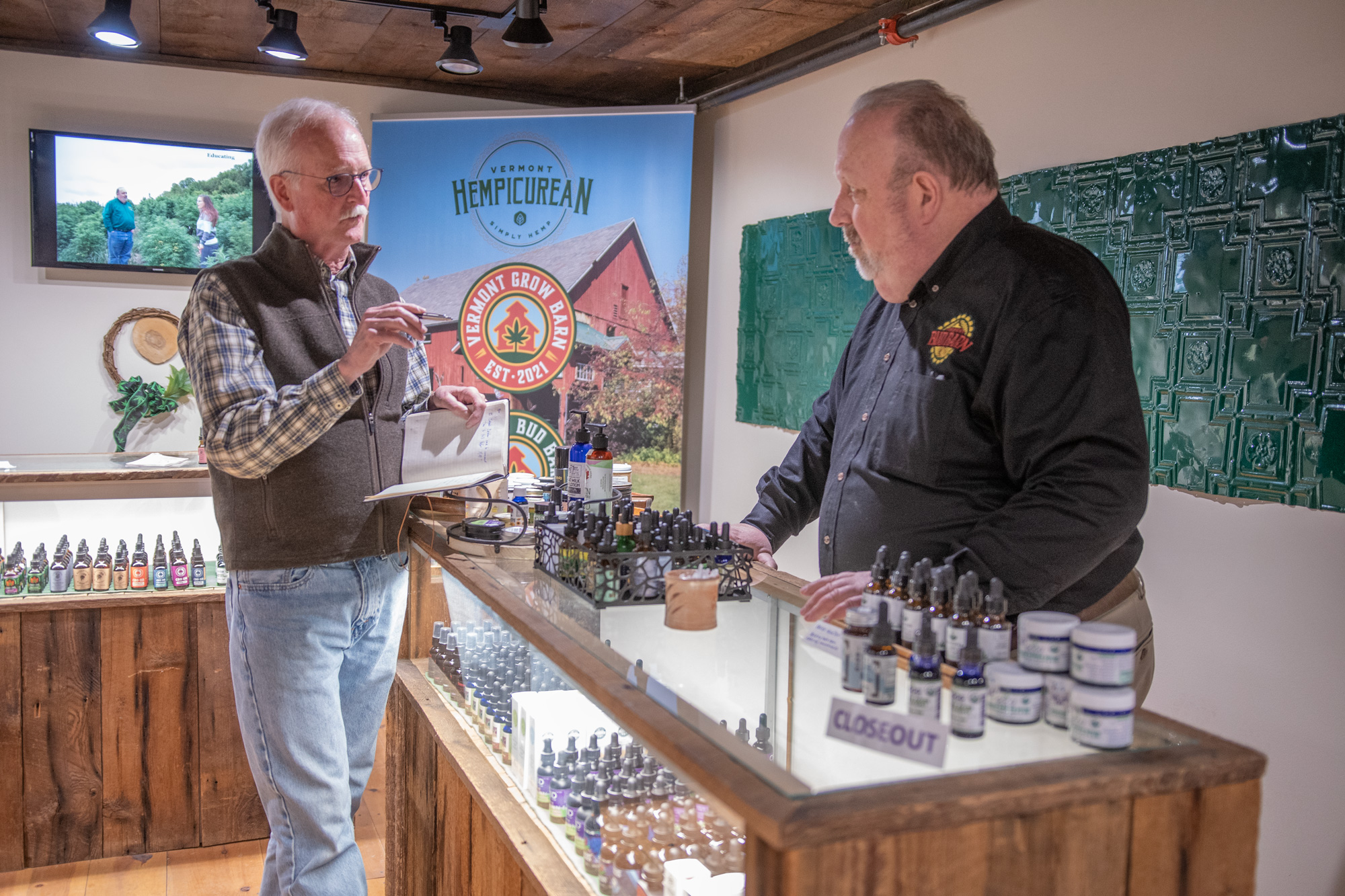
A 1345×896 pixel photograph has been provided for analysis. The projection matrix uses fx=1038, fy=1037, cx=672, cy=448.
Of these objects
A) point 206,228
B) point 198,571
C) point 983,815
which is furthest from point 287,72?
Answer: point 983,815

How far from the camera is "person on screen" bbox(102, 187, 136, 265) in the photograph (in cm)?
484

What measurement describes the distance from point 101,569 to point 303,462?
5.41 feet

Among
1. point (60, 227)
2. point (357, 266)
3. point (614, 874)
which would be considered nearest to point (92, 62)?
point (60, 227)

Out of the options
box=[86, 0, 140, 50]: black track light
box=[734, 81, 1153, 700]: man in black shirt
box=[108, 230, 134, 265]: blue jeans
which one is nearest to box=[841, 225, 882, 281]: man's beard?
box=[734, 81, 1153, 700]: man in black shirt

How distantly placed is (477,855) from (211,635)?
1.77 m

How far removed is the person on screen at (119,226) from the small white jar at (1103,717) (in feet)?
16.4

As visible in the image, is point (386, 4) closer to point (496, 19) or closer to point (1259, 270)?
point (496, 19)

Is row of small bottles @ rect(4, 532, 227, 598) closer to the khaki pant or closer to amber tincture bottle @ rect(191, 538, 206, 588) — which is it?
amber tincture bottle @ rect(191, 538, 206, 588)

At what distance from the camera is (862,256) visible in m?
2.08

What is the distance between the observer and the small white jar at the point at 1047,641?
104 centimetres

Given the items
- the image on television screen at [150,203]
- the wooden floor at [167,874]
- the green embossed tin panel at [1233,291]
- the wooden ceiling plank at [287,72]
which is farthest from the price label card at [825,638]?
the wooden ceiling plank at [287,72]

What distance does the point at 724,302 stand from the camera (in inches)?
208

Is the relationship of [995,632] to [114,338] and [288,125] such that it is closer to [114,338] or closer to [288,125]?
[288,125]

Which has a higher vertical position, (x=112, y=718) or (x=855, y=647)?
(x=855, y=647)
